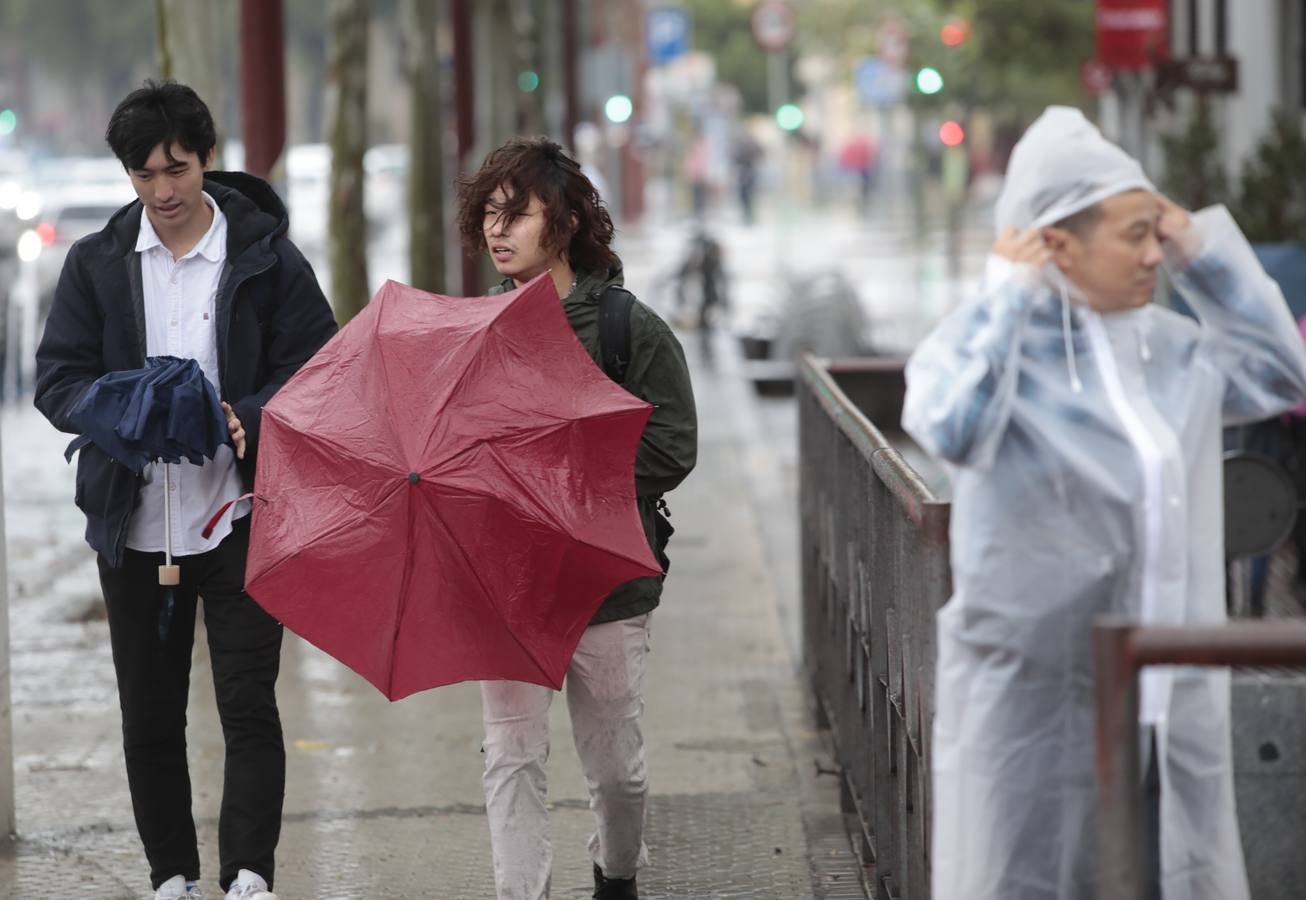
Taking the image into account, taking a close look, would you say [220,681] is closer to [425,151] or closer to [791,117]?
[425,151]

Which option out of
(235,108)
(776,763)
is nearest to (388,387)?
(776,763)

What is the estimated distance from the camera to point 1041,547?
3434 millimetres

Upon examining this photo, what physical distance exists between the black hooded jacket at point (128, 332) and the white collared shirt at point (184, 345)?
3 cm

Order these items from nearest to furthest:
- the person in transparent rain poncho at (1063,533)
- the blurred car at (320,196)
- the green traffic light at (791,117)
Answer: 1. the person in transparent rain poncho at (1063,533)
2. the blurred car at (320,196)
3. the green traffic light at (791,117)

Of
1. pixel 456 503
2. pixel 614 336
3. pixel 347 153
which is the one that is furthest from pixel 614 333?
pixel 347 153

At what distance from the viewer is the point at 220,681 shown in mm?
4918

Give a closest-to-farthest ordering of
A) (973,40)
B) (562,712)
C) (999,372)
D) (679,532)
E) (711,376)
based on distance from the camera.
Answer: (999,372), (562,712), (679,532), (711,376), (973,40)

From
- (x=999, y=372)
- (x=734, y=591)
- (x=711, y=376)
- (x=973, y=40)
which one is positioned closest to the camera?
(x=999, y=372)

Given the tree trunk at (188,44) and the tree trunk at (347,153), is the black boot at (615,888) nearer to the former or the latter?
the tree trunk at (188,44)

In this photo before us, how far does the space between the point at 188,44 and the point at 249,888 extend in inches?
237

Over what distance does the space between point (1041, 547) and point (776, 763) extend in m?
3.47

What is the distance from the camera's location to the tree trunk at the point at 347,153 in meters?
12.7

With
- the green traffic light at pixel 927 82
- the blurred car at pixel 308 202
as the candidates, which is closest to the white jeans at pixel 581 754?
the green traffic light at pixel 927 82

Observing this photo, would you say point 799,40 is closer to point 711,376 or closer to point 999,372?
point 711,376
